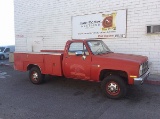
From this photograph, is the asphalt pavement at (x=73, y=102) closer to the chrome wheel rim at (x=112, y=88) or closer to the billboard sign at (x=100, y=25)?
the chrome wheel rim at (x=112, y=88)

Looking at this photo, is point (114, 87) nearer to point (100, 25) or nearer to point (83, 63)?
point (83, 63)

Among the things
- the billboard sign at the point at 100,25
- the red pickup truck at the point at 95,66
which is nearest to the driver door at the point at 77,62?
the red pickup truck at the point at 95,66

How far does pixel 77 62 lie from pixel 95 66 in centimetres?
73

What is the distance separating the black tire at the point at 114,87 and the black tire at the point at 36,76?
309 centimetres

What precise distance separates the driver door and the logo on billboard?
385 cm

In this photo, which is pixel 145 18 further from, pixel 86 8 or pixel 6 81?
pixel 6 81

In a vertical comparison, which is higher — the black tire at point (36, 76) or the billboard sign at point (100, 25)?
the billboard sign at point (100, 25)

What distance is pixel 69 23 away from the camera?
12203 millimetres

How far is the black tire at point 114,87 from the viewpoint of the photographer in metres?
6.18

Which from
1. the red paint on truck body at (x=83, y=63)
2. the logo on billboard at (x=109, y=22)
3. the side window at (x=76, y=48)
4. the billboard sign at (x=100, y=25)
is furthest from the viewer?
the logo on billboard at (x=109, y=22)

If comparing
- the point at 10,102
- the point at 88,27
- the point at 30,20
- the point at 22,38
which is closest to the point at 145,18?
the point at 88,27

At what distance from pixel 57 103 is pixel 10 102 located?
1.52 meters

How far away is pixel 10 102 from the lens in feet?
20.4

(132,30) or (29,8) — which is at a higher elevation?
(29,8)
